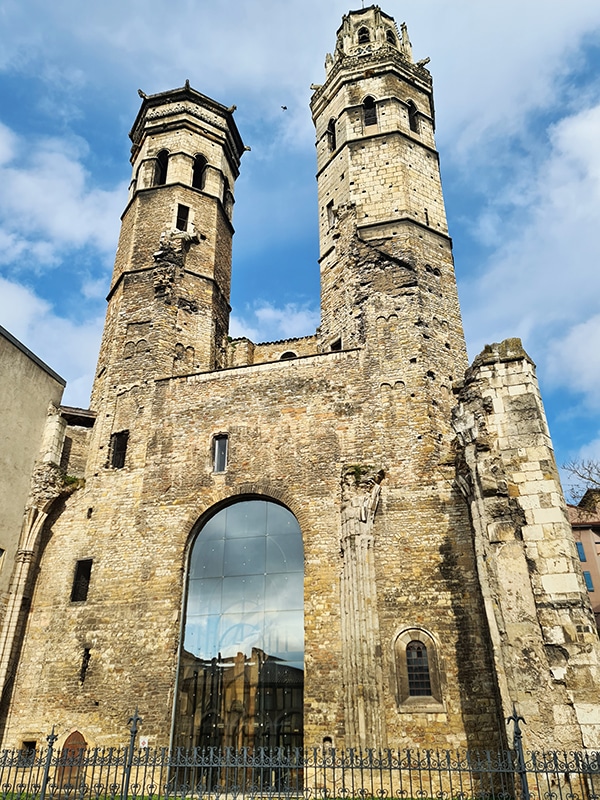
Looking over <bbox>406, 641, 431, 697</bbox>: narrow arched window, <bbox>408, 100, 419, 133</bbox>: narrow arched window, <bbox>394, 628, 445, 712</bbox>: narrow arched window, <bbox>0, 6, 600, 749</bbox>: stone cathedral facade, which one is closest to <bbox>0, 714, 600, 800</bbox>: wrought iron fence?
<bbox>0, 6, 600, 749</bbox>: stone cathedral facade

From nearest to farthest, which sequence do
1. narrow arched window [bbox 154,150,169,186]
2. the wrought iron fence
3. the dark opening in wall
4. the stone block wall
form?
the wrought iron fence → the stone block wall → the dark opening in wall → narrow arched window [bbox 154,150,169,186]

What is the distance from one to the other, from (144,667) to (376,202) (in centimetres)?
1349

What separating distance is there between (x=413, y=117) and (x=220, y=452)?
508 inches

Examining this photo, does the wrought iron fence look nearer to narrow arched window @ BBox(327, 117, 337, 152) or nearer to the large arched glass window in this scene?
the large arched glass window

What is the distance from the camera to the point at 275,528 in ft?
48.9

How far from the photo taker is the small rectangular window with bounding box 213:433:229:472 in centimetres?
1591

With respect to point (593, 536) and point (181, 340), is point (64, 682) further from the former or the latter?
point (593, 536)

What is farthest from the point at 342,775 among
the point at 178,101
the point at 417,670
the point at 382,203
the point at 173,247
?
the point at 178,101

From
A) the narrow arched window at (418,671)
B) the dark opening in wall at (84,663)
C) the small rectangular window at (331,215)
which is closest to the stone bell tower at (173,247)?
the small rectangular window at (331,215)

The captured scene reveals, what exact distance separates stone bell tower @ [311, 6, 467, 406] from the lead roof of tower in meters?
3.23

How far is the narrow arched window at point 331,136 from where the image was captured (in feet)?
71.2

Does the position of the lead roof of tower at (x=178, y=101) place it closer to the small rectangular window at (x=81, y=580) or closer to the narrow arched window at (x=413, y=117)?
the narrow arched window at (x=413, y=117)

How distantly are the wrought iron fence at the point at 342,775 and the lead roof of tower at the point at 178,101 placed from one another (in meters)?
20.3

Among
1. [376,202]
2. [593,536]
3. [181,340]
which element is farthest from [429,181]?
[593,536]
